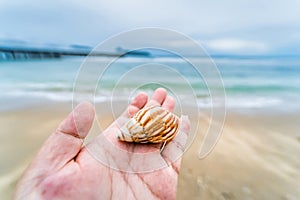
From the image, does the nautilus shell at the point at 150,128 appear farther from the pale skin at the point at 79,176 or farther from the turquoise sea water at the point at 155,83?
the turquoise sea water at the point at 155,83

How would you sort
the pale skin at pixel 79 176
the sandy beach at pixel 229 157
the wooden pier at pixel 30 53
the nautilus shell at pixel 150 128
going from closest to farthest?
the pale skin at pixel 79 176, the nautilus shell at pixel 150 128, the sandy beach at pixel 229 157, the wooden pier at pixel 30 53

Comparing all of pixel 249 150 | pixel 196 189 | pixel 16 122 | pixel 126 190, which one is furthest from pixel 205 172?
pixel 16 122

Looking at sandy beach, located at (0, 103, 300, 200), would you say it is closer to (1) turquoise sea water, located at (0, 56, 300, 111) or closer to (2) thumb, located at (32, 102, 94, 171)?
(1) turquoise sea water, located at (0, 56, 300, 111)

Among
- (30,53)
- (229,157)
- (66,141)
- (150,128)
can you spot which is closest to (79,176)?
(66,141)

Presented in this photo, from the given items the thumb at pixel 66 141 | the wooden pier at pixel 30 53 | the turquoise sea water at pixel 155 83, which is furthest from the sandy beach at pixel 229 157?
the wooden pier at pixel 30 53

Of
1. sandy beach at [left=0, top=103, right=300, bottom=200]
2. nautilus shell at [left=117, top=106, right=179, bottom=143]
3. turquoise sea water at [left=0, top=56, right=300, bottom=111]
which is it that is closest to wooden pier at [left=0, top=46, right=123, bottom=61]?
turquoise sea water at [left=0, top=56, right=300, bottom=111]

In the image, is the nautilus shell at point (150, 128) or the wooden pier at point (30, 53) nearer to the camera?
the nautilus shell at point (150, 128)
